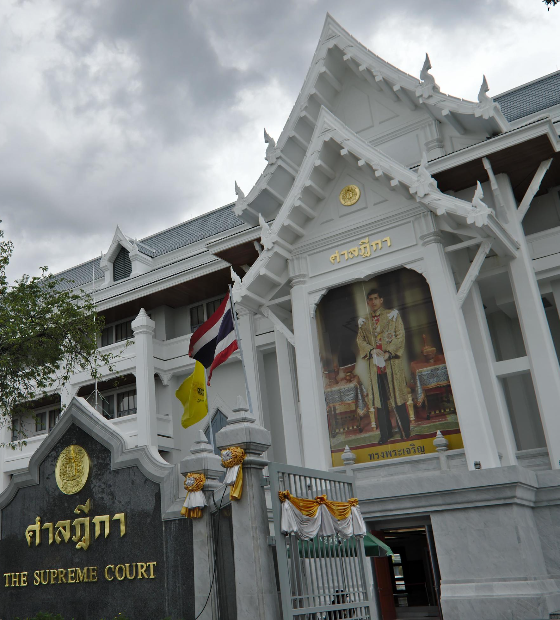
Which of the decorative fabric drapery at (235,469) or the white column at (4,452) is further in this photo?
the white column at (4,452)

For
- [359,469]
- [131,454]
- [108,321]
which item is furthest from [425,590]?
[108,321]

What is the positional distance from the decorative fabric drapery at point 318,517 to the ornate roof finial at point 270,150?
13.1 m

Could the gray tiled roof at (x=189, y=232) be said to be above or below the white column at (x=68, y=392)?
above

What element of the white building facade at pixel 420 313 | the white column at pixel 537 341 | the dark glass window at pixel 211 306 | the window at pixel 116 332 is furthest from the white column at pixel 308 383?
the window at pixel 116 332


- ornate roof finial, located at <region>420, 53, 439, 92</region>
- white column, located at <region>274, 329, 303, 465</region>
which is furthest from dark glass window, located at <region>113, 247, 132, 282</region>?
ornate roof finial, located at <region>420, 53, 439, 92</region>

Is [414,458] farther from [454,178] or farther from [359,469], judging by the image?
[454,178]

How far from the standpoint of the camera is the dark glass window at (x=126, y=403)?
86.5 ft

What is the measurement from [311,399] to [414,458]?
3108mm

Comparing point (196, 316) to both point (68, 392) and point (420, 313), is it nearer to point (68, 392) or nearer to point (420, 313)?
point (68, 392)

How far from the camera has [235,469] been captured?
29.8 ft

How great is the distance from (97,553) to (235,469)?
3998 mm

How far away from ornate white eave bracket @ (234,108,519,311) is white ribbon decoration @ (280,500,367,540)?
8.14m

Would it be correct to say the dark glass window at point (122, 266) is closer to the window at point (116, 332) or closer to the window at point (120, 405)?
the window at point (116, 332)

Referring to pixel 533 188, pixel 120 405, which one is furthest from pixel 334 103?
pixel 120 405
